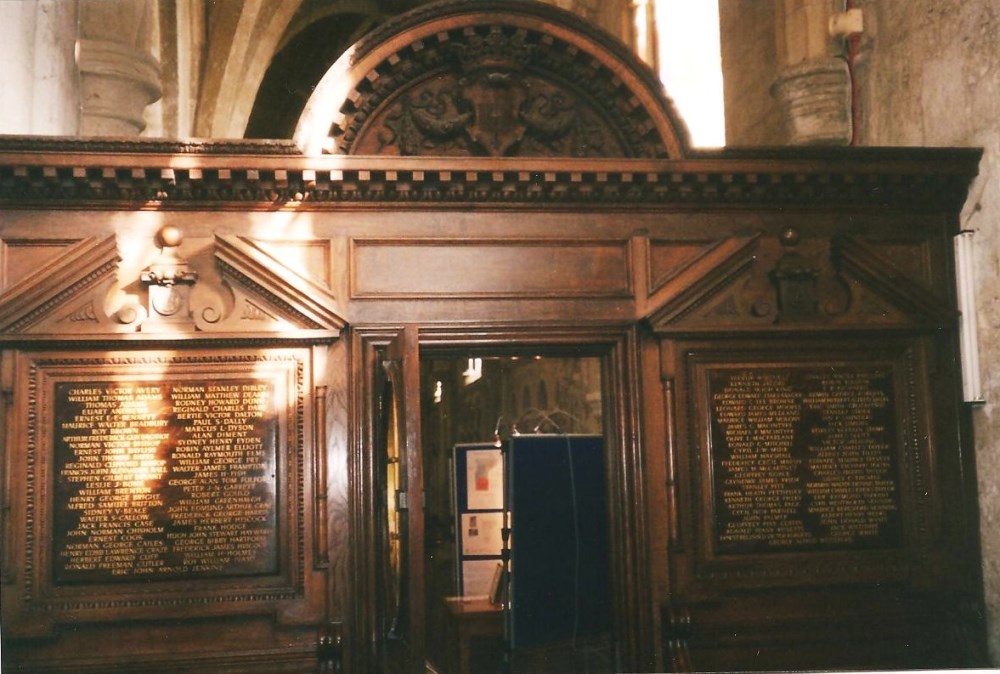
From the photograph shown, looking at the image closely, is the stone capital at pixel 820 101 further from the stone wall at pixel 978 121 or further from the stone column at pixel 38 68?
the stone column at pixel 38 68

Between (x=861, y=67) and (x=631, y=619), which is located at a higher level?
(x=861, y=67)

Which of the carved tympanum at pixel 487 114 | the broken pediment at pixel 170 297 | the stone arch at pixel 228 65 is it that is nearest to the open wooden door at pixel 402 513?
the broken pediment at pixel 170 297

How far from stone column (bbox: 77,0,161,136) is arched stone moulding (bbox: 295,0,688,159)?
7.31 ft

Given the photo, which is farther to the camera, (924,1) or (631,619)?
(924,1)

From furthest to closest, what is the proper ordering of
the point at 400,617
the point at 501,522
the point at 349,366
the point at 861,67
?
the point at 501,522
the point at 861,67
the point at 349,366
the point at 400,617

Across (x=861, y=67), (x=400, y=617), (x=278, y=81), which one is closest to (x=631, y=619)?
(x=400, y=617)

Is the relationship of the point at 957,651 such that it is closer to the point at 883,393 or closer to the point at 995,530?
the point at 995,530

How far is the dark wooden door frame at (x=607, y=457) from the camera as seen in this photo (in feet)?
17.7

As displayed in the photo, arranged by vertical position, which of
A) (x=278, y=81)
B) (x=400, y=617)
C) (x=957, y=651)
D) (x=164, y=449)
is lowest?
(x=957, y=651)

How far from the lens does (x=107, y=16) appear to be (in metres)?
7.01

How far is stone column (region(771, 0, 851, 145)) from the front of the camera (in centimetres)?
677

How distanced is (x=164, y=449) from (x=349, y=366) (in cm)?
104

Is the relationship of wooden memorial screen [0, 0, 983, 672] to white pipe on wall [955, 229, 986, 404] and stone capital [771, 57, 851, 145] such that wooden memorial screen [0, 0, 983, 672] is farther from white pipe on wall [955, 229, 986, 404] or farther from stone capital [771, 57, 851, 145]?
stone capital [771, 57, 851, 145]

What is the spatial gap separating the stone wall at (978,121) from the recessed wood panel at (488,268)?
201 centimetres
